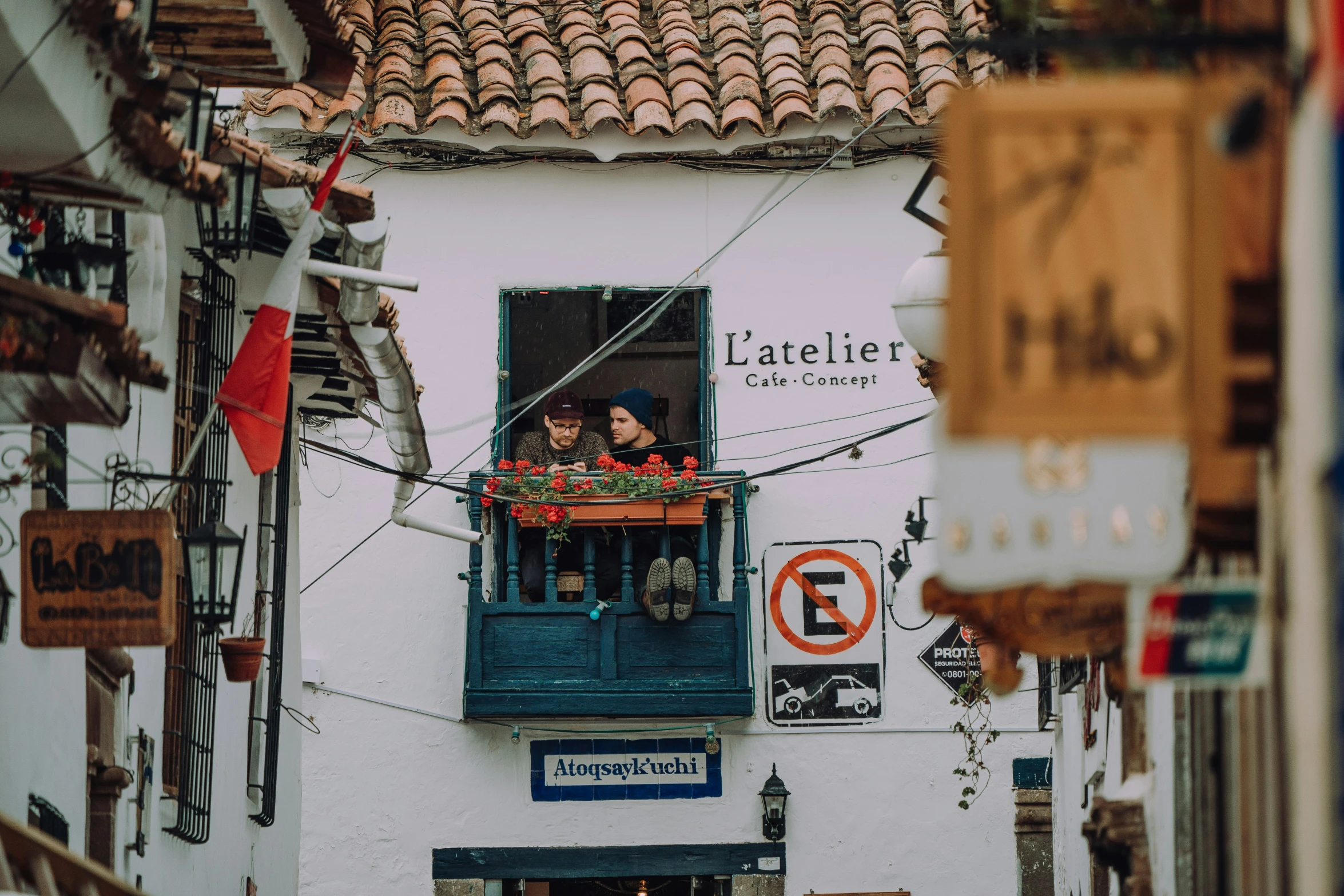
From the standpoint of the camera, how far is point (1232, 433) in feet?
11.4

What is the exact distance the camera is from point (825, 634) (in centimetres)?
1402

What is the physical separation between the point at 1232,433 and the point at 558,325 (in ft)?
43.0

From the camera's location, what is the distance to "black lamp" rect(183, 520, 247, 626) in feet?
26.0

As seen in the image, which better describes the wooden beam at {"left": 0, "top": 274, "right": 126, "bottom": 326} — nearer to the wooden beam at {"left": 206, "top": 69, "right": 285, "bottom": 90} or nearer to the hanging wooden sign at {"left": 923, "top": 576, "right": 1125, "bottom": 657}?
the hanging wooden sign at {"left": 923, "top": 576, "right": 1125, "bottom": 657}

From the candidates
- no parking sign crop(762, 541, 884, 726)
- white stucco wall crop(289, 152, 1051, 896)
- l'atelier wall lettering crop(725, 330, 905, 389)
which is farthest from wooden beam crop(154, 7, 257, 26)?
no parking sign crop(762, 541, 884, 726)

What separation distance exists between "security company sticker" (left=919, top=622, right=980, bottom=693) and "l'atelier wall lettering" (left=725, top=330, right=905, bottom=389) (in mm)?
1970

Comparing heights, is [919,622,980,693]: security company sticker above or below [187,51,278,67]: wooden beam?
below

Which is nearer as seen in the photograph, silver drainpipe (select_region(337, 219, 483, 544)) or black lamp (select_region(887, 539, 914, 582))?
silver drainpipe (select_region(337, 219, 483, 544))

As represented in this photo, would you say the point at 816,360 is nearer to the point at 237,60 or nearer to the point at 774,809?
the point at 774,809

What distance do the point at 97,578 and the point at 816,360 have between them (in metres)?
8.56

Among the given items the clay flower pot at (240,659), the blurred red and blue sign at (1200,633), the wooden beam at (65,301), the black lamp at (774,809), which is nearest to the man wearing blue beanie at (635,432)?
the black lamp at (774,809)

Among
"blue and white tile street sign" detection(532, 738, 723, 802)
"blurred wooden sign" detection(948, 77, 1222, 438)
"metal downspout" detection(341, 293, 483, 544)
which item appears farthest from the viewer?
"blue and white tile street sign" detection(532, 738, 723, 802)

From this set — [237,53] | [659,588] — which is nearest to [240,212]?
[237,53]

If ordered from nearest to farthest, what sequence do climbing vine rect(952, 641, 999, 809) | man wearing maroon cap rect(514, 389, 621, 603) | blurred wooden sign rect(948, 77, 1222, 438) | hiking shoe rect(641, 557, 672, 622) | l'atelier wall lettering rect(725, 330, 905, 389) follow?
blurred wooden sign rect(948, 77, 1222, 438) < climbing vine rect(952, 641, 999, 809) < hiking shoe rect(641, 557, 672, 622) < man wearing maroon cap rect(514, 389, 621, 603) < l'atelier wall lettering rect(725, 330, 905, 389)
